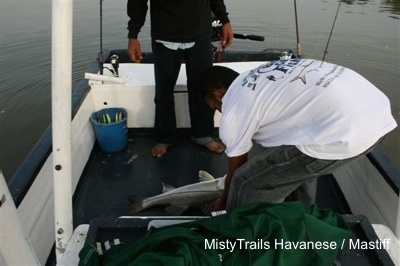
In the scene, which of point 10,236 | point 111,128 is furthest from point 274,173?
point 111,128

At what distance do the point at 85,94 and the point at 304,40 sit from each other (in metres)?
6.71

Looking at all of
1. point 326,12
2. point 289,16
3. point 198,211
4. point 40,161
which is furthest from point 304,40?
point 40,161

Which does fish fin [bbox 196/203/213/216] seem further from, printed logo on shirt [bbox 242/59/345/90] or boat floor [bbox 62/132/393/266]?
printed logo on shirt [bbox 242/59/345/90]

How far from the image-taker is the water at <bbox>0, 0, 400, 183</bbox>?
5.64 metres

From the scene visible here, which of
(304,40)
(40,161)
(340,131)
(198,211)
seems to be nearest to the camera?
(340,131)

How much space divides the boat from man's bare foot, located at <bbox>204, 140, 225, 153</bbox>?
0.19 feet

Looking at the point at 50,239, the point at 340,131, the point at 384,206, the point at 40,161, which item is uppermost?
the point at 340,131

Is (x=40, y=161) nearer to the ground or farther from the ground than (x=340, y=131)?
nearer to the ground

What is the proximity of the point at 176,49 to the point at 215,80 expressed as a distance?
1.06 meters

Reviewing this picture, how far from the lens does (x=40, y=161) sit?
7.42 ft

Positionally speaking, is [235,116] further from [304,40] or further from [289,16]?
[289,16]

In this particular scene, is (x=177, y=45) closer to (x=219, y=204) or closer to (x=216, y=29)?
(x=216, y=29)

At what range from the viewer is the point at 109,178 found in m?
3.16

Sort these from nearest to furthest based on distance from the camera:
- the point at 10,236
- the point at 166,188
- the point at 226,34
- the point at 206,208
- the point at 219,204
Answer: the point at 10,236, the point at 219,204, the point at 206,208, the point at 166,188, the point at 226,34
